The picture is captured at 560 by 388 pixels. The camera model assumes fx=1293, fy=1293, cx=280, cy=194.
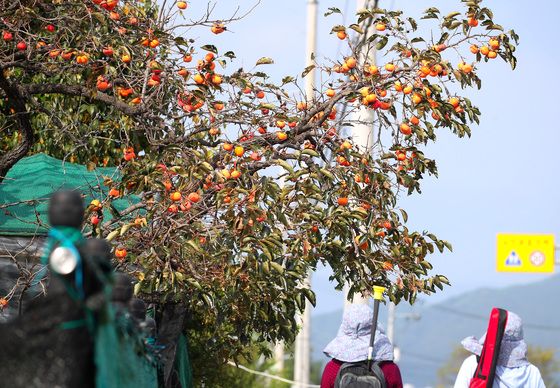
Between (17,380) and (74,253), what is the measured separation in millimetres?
Answer: 529

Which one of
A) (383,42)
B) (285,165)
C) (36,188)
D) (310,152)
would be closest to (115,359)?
(285,165)

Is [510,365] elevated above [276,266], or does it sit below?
below

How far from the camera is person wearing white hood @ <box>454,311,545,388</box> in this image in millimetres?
8242

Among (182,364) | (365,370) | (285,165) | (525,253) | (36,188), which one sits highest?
(285,165)

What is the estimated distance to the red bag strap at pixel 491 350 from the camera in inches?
320

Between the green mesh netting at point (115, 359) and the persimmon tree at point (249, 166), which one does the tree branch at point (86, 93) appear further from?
the green mesh netting at point (115, 359)

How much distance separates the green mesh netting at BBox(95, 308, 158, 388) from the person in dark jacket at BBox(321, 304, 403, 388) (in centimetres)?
237

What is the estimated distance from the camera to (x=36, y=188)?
431 inches

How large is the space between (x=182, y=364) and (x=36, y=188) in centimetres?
200

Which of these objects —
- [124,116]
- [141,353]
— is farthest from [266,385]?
[141,353]

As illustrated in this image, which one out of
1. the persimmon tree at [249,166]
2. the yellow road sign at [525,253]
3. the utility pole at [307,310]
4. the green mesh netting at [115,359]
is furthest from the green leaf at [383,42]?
the yellow road sign at [525,253]

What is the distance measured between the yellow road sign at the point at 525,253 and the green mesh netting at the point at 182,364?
928 inches

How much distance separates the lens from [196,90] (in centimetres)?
980

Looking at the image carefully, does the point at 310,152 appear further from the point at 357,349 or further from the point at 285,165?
the point at 357,349
